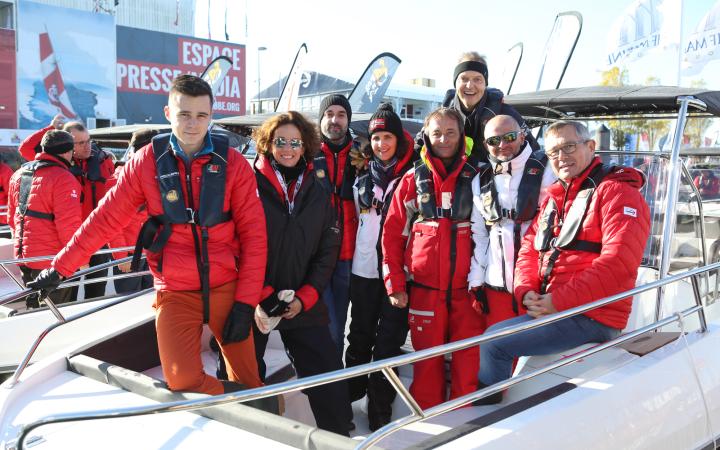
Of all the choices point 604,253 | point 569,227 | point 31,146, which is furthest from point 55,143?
point 604,253

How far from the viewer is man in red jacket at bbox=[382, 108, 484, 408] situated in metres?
3.04

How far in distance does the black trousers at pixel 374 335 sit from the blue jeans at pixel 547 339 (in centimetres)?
62

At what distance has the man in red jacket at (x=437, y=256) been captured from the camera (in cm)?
304

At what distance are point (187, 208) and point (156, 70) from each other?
108ft

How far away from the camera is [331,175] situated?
3590 millimetres

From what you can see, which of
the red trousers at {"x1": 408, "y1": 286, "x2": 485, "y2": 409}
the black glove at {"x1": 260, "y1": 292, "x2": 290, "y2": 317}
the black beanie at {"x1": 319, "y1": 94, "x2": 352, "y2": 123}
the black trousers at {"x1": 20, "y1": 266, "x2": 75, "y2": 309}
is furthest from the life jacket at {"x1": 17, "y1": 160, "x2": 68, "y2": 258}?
the red trousers at {"x1": 408, "y1": 286, "x2": 485, "y2": 409}

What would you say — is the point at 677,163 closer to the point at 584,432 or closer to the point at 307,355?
the point at 584,432

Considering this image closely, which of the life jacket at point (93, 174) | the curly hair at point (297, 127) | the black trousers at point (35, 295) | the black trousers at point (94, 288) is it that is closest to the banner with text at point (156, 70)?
the life jacket at point (93, 174)

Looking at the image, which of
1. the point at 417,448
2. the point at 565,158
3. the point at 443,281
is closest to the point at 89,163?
the point at 443,281

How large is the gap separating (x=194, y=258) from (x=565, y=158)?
1647 millimetres

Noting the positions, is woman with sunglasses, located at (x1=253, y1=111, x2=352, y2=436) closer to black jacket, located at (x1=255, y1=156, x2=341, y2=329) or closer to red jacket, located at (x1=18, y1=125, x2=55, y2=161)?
black jacket, located at (x1=255, y1=156, x2=341, y2=329)

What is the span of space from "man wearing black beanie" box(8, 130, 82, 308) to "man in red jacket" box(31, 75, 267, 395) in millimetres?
2735

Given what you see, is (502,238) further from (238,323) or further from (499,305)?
(238,323)

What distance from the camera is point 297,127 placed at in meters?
2.97
